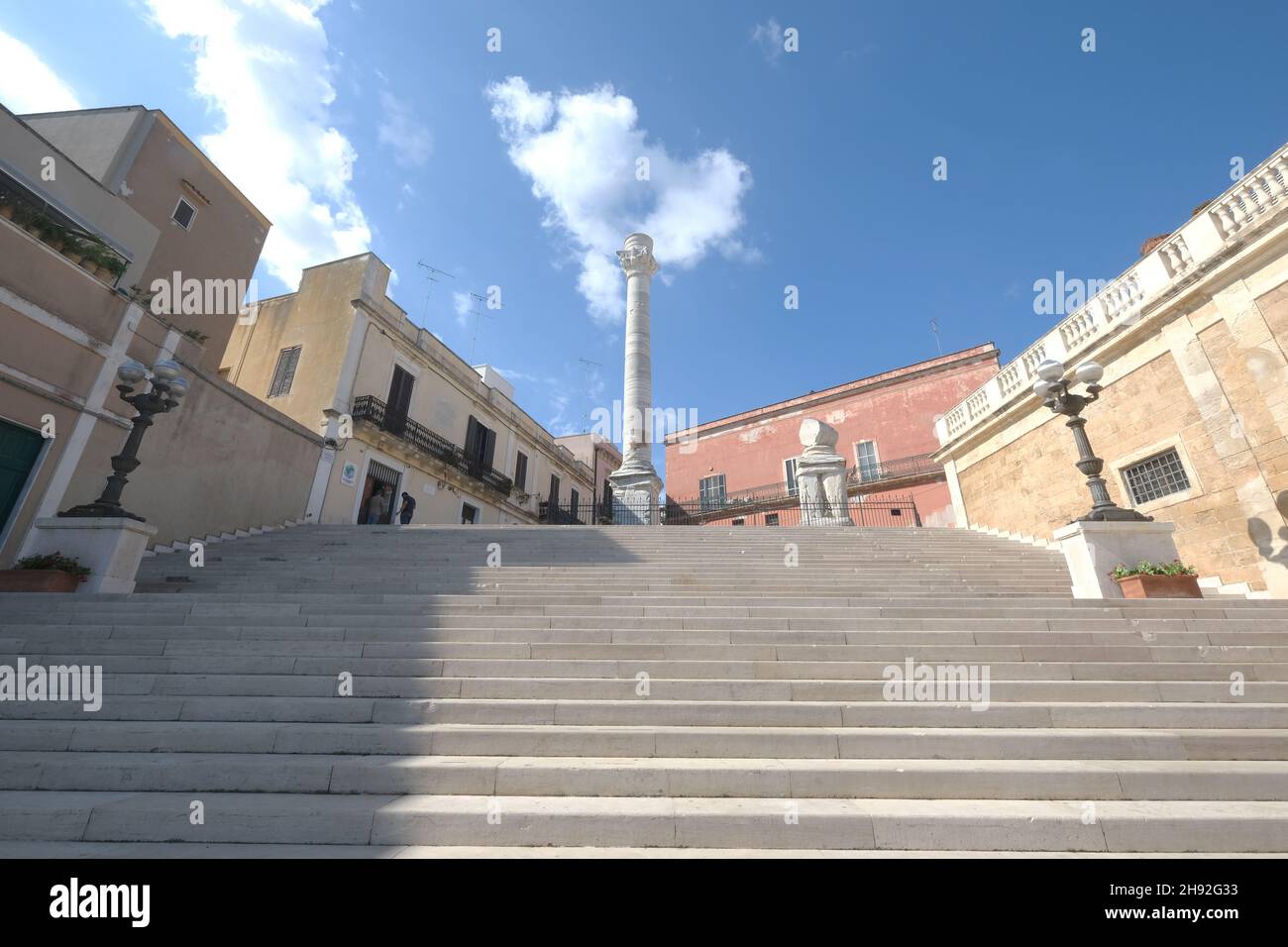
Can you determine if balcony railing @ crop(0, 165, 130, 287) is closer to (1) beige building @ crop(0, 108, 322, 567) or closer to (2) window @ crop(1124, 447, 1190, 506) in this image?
(1) beige building @ crop(0, 108, 322, 567)

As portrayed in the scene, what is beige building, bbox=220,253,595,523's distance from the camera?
15820 millimetres

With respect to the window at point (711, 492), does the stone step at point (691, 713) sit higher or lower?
lower

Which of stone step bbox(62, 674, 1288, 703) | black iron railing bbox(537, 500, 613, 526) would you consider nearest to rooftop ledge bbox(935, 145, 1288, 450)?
stone step bbox(62, 674, 1288, 703)

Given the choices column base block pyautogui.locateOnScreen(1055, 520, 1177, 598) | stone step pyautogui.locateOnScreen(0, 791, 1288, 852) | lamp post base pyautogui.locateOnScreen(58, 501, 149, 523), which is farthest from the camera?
lamp post base pyautogui.locateOnScreen(58, 501, 149, 523)

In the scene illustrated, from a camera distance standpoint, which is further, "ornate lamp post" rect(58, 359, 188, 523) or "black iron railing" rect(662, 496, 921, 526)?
"black iron railing" rect(662, 496, 921, 526)

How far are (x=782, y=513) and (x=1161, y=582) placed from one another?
19.3m

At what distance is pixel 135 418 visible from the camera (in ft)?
24.4

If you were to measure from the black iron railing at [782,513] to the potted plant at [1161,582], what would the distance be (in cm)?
1333

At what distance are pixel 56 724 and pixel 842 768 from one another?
210 inches

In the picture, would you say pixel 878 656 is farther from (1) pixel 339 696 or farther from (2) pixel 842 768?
(1) pixel 339 696

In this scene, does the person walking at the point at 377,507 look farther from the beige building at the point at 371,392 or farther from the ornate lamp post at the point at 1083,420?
the ornate lamp post at the point at 1083,420

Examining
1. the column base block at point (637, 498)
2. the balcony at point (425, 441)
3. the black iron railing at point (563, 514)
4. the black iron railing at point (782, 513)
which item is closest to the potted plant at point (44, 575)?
the balcony at point (425, 441)

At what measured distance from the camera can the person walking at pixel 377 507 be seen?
16062 millimetres

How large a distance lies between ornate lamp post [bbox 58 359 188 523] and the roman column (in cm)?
1018
